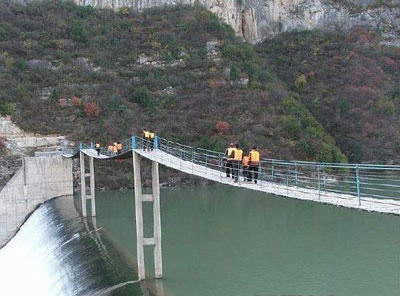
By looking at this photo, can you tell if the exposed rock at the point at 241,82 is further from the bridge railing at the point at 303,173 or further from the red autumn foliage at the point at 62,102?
the bridge railing at the point at 303,173

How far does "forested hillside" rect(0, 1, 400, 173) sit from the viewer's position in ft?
183

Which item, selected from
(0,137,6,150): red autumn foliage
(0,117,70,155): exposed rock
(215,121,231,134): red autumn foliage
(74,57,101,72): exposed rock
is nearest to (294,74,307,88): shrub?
(215,121,231,134): red autumn foliage

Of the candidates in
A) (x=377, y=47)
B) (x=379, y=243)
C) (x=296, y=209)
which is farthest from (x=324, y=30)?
(x=379, y=243)

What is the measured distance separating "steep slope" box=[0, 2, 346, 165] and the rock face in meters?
4.18

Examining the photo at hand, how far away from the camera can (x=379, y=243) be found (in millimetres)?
23781

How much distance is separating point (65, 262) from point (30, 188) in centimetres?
2019

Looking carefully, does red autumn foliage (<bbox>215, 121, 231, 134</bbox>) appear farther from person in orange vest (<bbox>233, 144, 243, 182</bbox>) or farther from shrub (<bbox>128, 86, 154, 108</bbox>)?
person in orange vest (<bbox>233, 144, 243, 182</bbox>)

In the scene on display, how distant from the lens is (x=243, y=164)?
14.8 metres

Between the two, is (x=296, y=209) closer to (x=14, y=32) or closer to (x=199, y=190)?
(x=199, y=190)

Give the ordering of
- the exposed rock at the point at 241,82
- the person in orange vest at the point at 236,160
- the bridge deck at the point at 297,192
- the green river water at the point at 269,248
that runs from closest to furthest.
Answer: the bridge deck at the point at 297,192, the person in orange vest at the point at 236,160, the green river water at the point at 269,248, the exposed rock at the point at 241,82

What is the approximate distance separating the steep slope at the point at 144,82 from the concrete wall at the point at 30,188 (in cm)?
1256

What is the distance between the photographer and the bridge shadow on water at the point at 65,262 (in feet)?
55.5

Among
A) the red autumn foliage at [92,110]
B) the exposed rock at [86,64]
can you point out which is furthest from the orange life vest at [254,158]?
the exposed rock at [86,64]

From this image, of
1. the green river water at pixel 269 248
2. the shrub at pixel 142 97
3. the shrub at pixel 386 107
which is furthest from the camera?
the shrub at pixel 386 107
